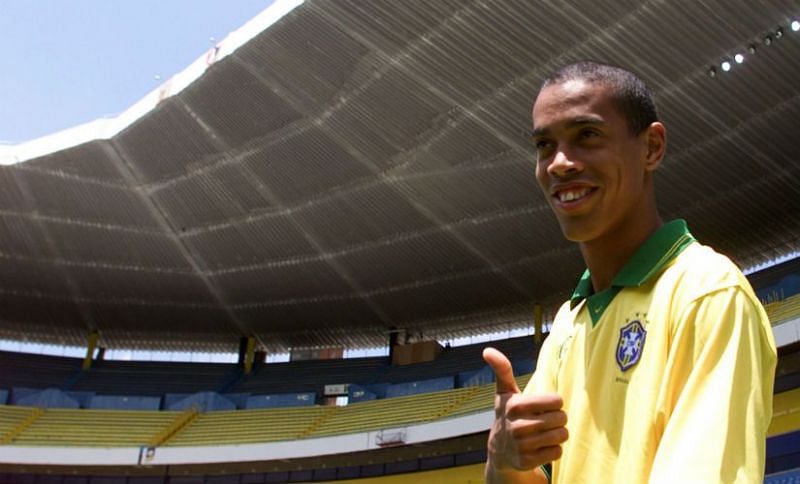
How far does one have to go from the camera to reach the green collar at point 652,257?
151 centimetres

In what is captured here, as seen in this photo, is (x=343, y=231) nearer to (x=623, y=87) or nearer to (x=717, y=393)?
(x=623, y=87)

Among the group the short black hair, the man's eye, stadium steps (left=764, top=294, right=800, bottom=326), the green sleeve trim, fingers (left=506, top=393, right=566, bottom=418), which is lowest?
the green sleeve trim

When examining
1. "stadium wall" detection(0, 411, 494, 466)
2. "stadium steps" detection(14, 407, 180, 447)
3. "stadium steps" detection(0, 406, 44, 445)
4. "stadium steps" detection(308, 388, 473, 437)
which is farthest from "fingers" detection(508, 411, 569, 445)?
"stadium steps" detection(0, 406, 44, 445)

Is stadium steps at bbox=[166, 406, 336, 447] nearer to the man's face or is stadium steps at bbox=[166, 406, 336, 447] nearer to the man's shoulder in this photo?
the man's face

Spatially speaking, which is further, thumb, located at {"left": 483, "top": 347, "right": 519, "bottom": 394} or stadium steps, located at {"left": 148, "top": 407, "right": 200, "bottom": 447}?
stadium steps, located at {"left": 148, "top": 407, "right": 200, "bottom": 447}

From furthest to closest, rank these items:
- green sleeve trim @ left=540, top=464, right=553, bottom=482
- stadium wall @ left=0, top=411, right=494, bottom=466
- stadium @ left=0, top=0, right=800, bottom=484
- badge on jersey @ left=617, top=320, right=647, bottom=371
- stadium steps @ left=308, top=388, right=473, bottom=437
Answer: stadium steps @ left=308, top=388, right=473, bottom=437 < stadium wall @ left=0, top=411, right=494, bottom=466 < stadium @ left=0, top=0, right=800, bottom=484 < green sleeve trim @ left=540, top=464, right=553, bottom=482 < badge on jersey @ left=617, top=320, right=647, bottom=371

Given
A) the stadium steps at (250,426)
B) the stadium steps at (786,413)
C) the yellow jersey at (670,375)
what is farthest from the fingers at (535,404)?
the stadium steps at (250,426)

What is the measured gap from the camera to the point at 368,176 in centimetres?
2127

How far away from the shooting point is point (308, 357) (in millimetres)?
31609

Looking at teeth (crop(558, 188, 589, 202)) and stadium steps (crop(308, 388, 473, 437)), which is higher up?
stadium steps (crop(308, 388, 473, 437))

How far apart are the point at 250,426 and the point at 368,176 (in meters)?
9.25

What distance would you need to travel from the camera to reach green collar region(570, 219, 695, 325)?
1510 millimetres

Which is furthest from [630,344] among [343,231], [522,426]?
[343,231]

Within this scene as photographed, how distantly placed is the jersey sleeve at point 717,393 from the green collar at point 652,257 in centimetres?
18
